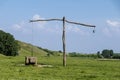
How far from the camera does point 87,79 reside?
71.7 feet

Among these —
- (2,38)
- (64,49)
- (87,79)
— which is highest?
(2,38)

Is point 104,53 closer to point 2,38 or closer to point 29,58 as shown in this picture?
point 2,38

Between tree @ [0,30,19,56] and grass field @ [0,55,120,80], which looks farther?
tree @ [0,30,19,56]

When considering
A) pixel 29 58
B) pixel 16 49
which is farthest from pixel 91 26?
pixel 16 49

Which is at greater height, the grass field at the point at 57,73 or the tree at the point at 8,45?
the tree at the point at 8,45

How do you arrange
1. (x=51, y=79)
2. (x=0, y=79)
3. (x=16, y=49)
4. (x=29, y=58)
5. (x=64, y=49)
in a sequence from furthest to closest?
1. (x=16, y=49)
2. (x=64, y=49)
3. (x=29, y=58)
4. (x=51, y=79)
5. (x=0, y=79)

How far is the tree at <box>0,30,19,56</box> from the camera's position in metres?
111

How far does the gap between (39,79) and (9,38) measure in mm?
94122

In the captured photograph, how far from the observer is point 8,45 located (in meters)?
112

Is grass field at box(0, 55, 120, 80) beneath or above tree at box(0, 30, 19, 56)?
beneath

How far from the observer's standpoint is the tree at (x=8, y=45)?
110694mm

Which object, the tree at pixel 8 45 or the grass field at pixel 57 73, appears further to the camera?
the tree at pixel 8 45

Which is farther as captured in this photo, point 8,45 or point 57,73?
point 8,45

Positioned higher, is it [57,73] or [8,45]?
[8,45]
